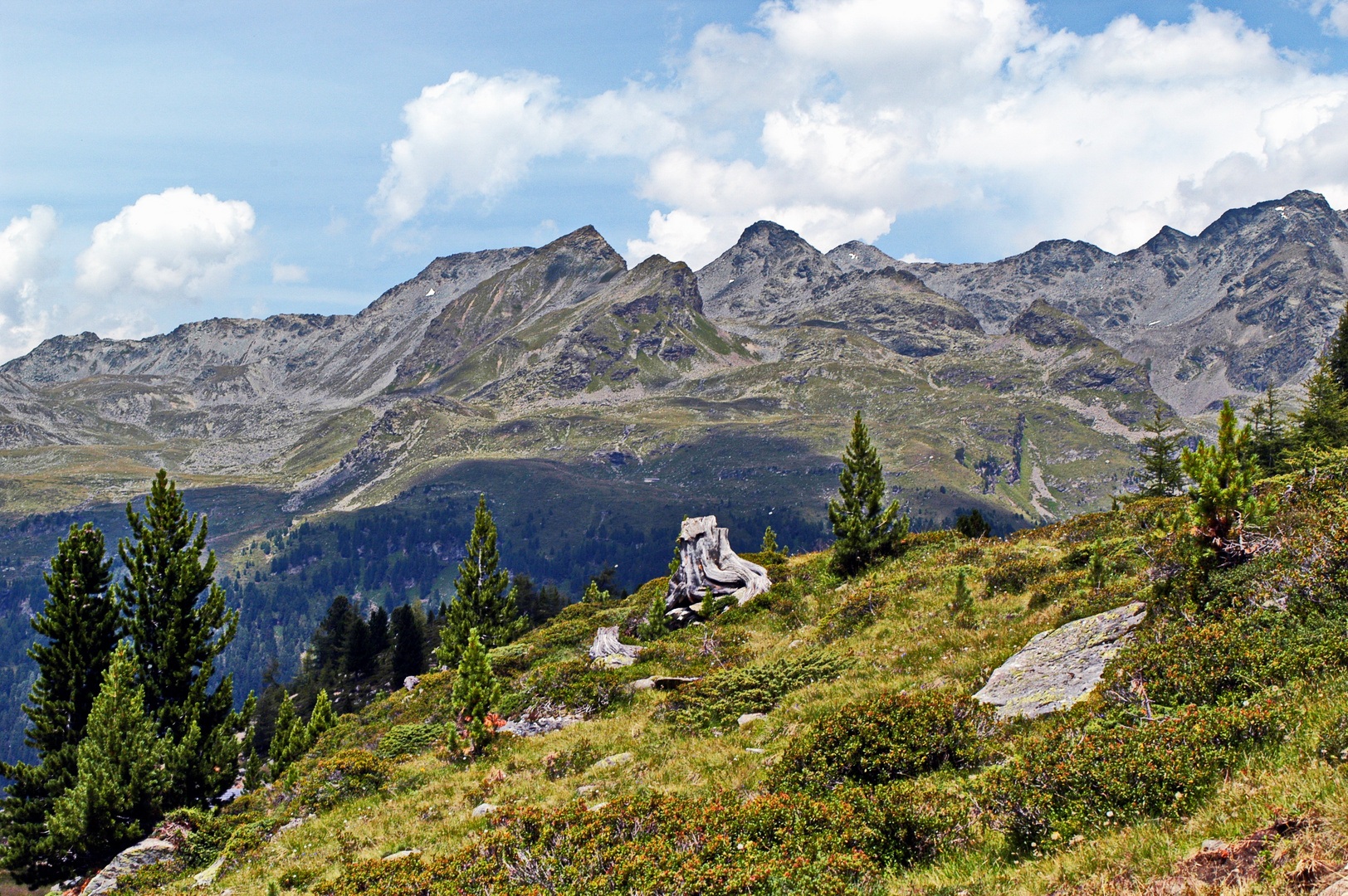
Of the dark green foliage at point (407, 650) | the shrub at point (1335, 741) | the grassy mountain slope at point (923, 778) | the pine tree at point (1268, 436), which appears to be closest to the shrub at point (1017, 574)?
the grassy mountain slope at point (923, 778)

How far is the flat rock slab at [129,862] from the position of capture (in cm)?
1834

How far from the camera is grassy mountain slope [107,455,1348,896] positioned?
676cm

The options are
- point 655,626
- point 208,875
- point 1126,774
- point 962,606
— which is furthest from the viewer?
point 655,626

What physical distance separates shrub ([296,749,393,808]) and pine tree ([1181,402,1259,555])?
2119 centimetres

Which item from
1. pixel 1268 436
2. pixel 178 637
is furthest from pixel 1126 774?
pixel 1268 436

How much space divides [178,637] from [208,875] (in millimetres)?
18156

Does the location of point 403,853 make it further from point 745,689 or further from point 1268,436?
point 1268,436

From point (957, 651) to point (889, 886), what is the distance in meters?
10.6

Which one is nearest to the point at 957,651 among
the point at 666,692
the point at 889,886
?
the point at 666,692

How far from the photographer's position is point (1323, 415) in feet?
142

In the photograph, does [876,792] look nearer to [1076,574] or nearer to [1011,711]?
[1011,711]

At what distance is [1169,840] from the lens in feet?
20.6

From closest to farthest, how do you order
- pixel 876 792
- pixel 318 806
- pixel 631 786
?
pixel 876 792, pixel 631 786, pixel 318 806

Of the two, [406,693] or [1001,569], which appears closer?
[1001,569]
